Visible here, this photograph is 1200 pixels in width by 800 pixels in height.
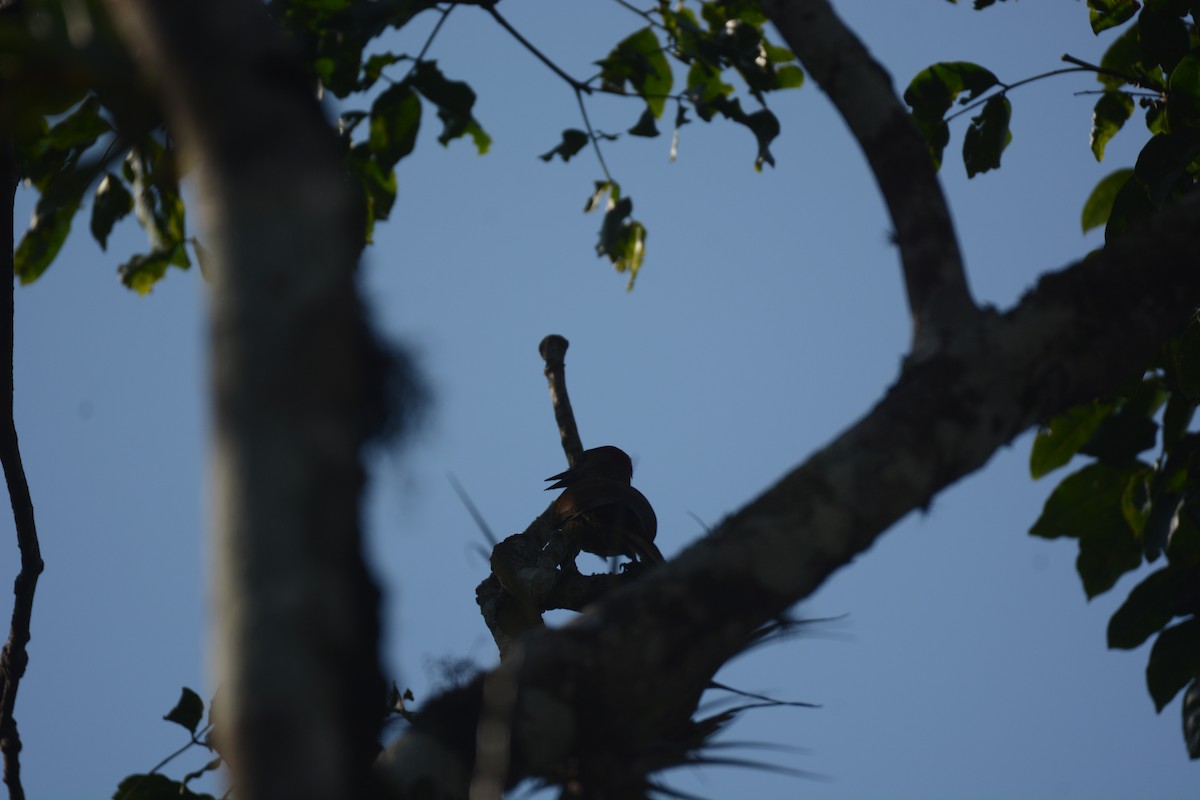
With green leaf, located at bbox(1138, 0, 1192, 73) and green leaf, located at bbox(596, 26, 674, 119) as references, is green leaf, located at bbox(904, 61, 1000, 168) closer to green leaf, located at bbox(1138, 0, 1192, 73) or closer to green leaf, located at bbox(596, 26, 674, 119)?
green leaf, located at bbox(1138, 0, 1192, 73)

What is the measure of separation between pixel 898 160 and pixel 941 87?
4.51 feet

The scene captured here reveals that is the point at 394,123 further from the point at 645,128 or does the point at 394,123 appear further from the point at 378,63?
the point at 645,128

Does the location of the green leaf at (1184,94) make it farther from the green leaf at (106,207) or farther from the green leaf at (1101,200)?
the green leaf at (106,207)

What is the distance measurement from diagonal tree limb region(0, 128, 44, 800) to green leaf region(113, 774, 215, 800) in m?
0.28

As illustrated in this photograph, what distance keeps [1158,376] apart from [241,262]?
11.5 feet

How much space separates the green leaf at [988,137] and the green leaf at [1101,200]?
1.92 ft

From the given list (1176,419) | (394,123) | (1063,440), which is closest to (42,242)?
(394,123)

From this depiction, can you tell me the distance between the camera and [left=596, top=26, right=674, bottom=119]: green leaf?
3.33 metres

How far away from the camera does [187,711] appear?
9.41 ft

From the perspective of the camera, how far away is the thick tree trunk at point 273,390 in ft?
3.44

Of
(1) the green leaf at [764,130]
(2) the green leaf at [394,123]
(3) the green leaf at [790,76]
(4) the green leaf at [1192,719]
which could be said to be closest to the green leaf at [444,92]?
(2) the green leaf at [394,123]

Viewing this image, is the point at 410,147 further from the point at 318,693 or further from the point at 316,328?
the point at 318,693

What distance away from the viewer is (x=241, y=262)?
3.84 feet

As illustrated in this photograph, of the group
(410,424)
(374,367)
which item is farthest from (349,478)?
(410,424)
